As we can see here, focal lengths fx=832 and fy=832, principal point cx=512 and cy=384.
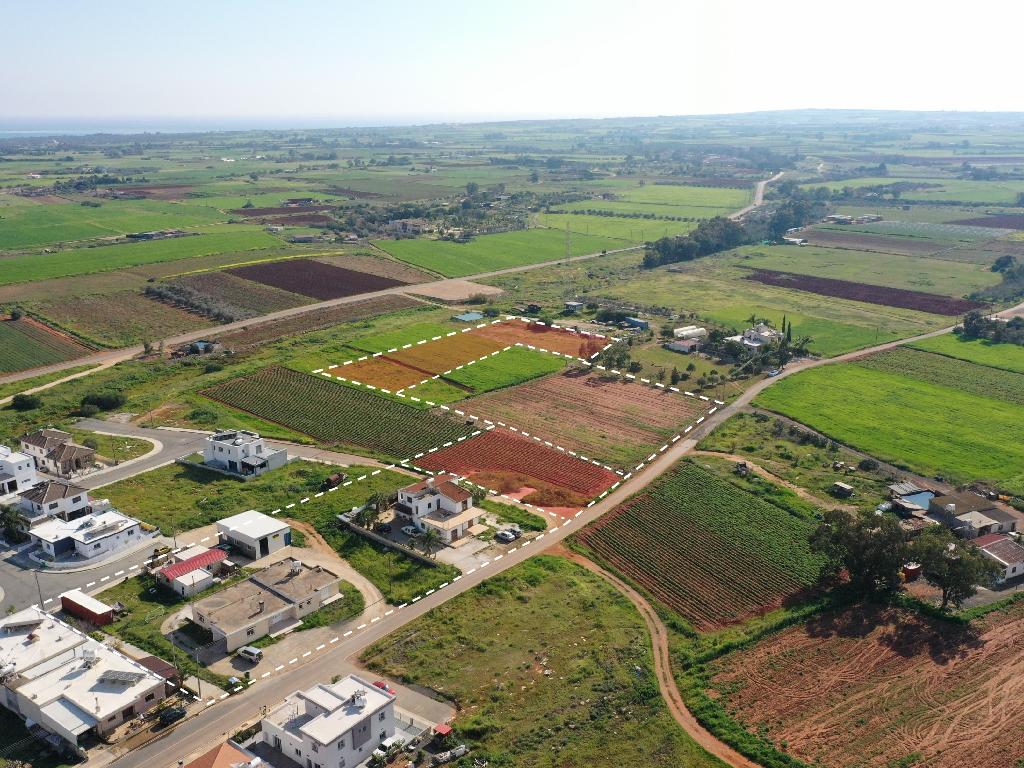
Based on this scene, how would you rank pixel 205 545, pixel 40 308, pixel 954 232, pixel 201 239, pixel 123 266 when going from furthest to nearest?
pixel 954 232
pixel 201 239
pixel 123 266
pixel 40 308
pixel 205 545

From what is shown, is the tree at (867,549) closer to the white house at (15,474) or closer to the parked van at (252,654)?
the parked van at (252,654)

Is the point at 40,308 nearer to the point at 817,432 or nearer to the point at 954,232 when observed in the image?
the point at 817,432

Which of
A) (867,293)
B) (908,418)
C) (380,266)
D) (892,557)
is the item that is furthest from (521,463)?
(867,293)

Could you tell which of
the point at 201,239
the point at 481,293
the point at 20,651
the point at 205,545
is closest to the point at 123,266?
the point at 201,239

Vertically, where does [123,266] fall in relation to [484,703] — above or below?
above

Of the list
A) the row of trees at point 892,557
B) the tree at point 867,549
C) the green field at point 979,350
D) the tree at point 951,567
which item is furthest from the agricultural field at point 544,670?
the green field at point 979,350

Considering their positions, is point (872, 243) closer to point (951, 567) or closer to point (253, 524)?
point (951, 567)
